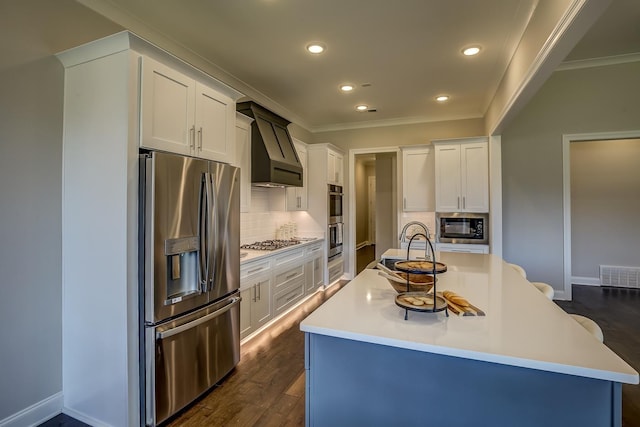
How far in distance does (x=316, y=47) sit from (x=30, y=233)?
2632 millimetres

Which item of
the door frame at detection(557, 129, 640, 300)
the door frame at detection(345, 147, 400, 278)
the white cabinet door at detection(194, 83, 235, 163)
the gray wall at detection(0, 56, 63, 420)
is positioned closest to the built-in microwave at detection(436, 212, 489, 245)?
the door frame at detection(557, 129, 640, 300)

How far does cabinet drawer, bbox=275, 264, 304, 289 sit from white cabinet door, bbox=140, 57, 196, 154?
6.36 feet

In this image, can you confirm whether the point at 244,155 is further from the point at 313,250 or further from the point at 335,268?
the point at 335,268

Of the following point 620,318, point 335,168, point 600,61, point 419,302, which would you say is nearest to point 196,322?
point 419,302

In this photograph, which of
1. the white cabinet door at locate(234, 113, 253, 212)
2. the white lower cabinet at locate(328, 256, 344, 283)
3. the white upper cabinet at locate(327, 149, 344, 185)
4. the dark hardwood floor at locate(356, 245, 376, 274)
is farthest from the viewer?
the dark hardwood floor at locate(356, 245, 376, 274)

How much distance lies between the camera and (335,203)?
17.4 feet

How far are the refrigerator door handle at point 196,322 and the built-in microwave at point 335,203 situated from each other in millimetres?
2780

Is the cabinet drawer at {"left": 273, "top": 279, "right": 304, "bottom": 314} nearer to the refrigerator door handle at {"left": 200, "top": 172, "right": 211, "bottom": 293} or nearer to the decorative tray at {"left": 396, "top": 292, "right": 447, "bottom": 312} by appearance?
the refrigerator door handle at {"left": 200, "top": 172, "right": 211, "bottom": 293}

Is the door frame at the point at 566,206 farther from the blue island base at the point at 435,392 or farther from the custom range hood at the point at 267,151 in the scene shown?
the blue island base at the point at 435,392

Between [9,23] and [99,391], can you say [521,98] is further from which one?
[99,391]

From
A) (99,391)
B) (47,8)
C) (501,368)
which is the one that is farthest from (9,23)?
(501,368)

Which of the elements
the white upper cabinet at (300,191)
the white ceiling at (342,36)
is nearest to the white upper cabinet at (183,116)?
the white ceiling at (342,36)

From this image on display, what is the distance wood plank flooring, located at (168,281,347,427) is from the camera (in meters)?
2.05

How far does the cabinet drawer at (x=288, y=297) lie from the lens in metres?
3.63
